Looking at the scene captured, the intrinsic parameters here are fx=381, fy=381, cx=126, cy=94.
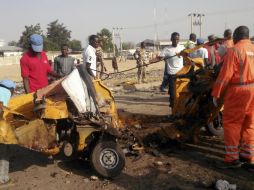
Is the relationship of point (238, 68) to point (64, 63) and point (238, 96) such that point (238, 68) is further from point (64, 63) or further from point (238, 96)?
point (64, 63)

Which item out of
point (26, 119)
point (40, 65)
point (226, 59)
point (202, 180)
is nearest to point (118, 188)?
point (202, 180)

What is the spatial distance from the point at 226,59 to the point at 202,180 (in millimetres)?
1739

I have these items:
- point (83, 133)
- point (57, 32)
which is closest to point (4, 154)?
point (83, 133)

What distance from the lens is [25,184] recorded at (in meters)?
5.43

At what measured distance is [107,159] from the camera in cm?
539

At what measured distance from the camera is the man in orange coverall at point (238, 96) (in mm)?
5363

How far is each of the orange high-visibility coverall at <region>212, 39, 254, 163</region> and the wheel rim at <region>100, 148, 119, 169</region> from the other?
1620mm

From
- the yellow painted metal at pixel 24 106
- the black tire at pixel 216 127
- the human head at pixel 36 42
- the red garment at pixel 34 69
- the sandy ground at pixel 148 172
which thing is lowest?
the sandy ground at pixel 148 172

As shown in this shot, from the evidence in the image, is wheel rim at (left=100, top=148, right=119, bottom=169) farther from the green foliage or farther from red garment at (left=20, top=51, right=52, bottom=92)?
the green foliage

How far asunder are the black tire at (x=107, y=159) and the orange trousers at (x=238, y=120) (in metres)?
1.58

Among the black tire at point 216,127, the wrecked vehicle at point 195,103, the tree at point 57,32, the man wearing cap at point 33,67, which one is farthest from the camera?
the tree at point 57,32

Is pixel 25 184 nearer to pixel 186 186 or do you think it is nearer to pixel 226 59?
pixel 186 186

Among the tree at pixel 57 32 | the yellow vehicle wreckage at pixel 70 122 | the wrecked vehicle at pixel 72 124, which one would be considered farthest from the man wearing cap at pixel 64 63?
the tree at pixel 57 32

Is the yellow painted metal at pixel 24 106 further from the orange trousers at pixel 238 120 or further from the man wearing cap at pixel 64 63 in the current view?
the man wearing cap at pixel 64 63
